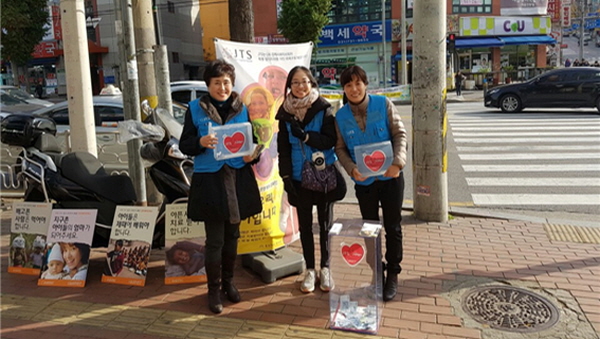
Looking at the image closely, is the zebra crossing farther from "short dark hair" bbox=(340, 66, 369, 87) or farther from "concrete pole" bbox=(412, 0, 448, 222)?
"short dark hair" bbox=(340, 66, 369, 87)

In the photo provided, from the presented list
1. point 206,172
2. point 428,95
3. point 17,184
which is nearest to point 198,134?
point 206,172

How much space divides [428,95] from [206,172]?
309 centimetres

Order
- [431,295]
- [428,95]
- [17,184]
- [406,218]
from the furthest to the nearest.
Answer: [17,184] < [406,218] < [428,95] < [431,295]

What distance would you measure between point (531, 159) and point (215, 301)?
25.9 ft

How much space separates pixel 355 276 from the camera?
3.52 m

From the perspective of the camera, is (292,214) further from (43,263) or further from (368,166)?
(43,263)

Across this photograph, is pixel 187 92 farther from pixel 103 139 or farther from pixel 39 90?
pixel 39 90

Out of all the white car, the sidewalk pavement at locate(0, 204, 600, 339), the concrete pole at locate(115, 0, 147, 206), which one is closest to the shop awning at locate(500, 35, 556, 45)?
the white car

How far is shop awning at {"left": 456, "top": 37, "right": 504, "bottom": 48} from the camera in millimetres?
32312

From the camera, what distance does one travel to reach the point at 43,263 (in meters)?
4.45

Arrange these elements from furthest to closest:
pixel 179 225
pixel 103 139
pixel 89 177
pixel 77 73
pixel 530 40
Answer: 1. pixel 530 40
2. pixel 103 139
3. pixel 77 73
4. pixel 89 177
5. pixel 179 225

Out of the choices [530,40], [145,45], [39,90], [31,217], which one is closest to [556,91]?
[145,45]

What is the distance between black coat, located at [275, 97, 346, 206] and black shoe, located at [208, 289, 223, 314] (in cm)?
96

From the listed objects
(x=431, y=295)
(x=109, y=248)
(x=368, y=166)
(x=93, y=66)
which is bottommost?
(x=431, y=295)
